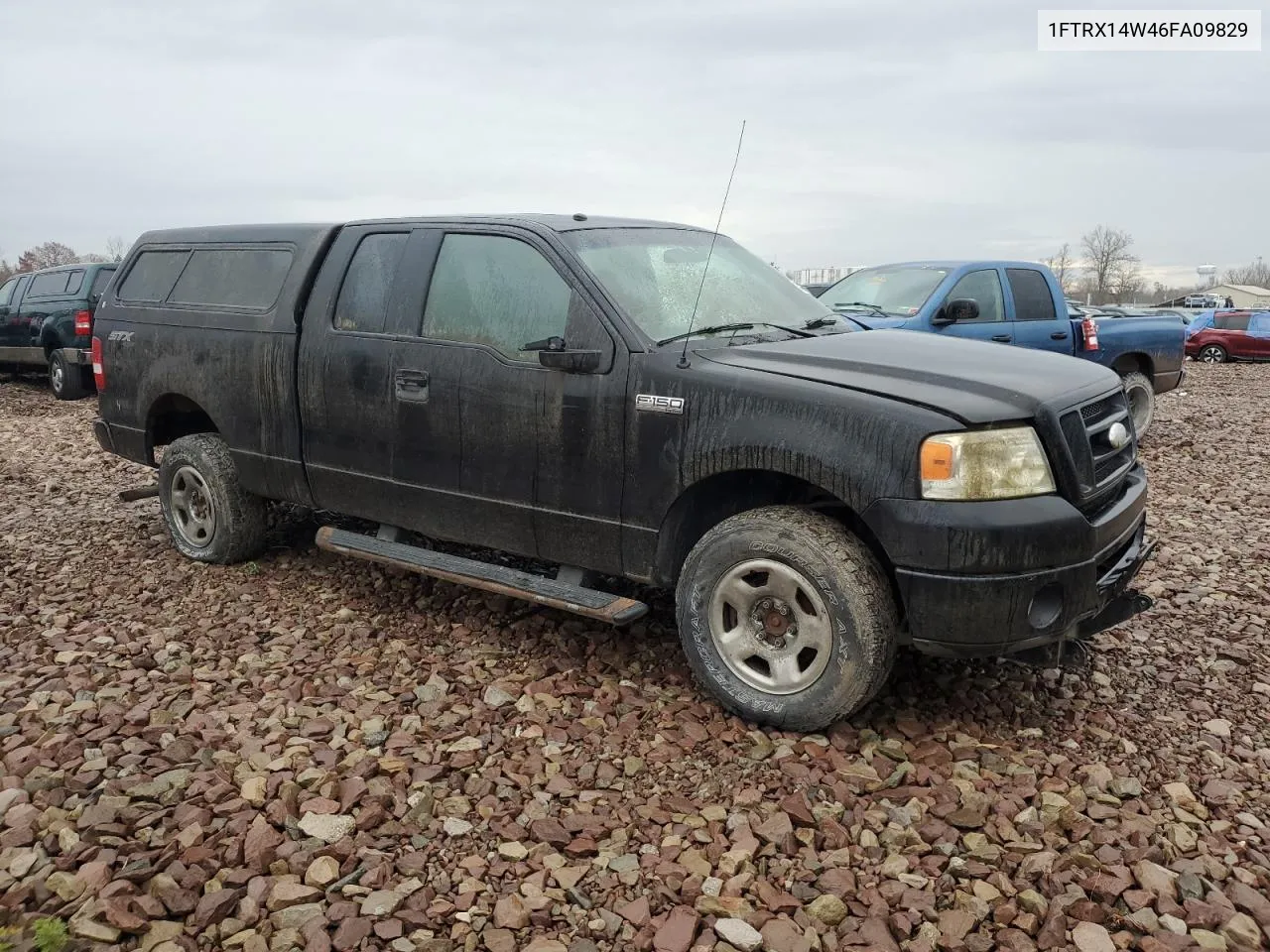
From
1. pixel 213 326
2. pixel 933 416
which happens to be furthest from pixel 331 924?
pixel 213 326

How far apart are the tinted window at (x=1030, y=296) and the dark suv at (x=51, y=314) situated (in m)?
11.3

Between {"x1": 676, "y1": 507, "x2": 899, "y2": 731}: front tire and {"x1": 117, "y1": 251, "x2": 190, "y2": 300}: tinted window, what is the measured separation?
3.78 metres

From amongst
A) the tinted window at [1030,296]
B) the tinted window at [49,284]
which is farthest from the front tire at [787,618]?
the tinted window at [49,284]

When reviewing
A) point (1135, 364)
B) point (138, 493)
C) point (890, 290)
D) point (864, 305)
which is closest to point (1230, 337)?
point (1135, 364)

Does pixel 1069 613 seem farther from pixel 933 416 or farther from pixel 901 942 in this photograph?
pixel 901 942

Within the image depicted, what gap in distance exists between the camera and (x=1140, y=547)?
3.95 m

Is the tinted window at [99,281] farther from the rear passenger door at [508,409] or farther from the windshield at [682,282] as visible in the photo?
the windshield at [682,282]

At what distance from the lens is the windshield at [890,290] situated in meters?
8.59

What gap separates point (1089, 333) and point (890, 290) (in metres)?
2.16

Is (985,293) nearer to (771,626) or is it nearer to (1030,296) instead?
(1030,296)

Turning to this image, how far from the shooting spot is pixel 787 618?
3588 mm

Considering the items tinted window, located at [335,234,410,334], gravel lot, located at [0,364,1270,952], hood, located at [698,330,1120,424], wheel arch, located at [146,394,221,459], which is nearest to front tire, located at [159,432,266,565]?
wheel arch, located at [146,394,221,459]

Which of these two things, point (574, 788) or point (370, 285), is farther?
point (370, 285)

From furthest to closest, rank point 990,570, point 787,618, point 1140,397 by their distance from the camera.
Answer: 1. point 1140,397
2. point 787,618
3. point 990,570
